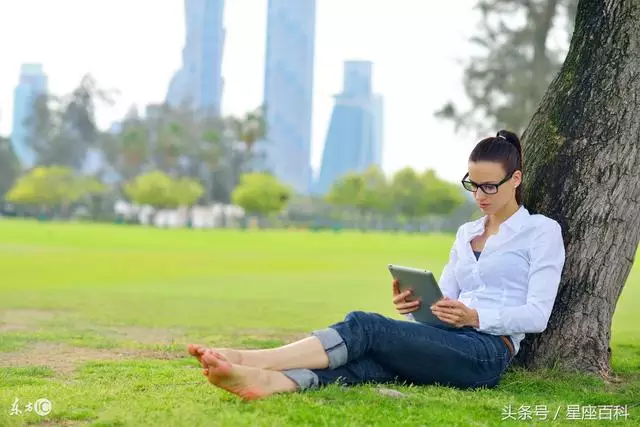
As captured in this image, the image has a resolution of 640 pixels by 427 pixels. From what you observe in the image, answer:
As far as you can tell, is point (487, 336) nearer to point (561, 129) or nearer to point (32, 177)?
point (561, 129)

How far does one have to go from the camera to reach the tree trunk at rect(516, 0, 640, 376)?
455 cm

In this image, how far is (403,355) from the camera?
149 inches

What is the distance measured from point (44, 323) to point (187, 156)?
7245 cm

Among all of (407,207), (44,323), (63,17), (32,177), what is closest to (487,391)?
(44,323)

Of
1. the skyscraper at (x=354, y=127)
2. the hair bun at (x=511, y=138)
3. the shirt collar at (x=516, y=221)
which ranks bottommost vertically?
the shirt collar at (x=516, y=221)

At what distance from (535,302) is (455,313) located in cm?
37

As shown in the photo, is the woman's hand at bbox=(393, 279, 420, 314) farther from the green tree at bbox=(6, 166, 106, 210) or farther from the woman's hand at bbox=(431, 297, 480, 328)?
the green tree at bbox=(6, 166, 106, 210)

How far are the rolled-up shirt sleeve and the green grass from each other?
0.99 feet

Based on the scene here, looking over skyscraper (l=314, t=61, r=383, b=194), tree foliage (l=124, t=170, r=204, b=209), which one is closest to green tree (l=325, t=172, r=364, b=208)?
tree foliage (l=124, t=170, r=204, b=209)

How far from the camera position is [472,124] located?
3328 centimetres

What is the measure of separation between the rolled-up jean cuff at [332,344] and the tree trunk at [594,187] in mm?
1420

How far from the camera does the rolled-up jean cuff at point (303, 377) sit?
3508mm

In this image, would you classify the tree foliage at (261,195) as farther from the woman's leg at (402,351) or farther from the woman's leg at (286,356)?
the woman's leg at (286,356)

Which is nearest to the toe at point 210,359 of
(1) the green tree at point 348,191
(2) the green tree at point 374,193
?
(1) the green tree at point 348,191
